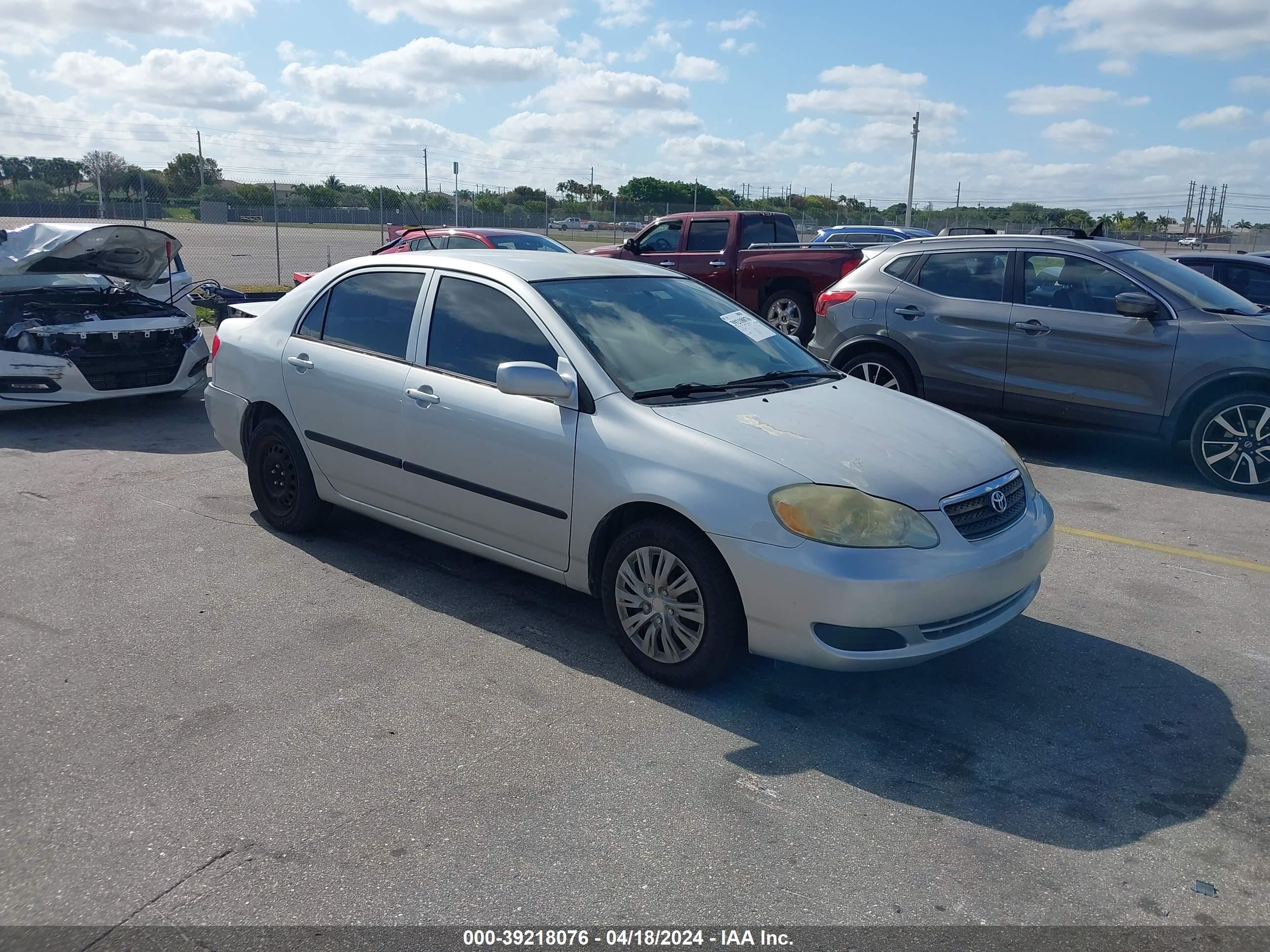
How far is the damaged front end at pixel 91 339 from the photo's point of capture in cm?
856

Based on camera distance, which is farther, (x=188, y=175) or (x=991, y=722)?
(x=188, y=175)

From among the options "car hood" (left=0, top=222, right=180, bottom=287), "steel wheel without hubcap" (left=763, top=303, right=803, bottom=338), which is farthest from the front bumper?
"steel wheel without hubcap" (left=763, top=303, right=803, bottom=338)

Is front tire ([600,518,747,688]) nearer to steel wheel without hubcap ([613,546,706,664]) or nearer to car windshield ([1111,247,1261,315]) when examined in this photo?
steel wheel without hubcap ([613,546,706,664])

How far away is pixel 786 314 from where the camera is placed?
44.4 feet

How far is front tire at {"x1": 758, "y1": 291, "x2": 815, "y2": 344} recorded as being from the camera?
1330 cm

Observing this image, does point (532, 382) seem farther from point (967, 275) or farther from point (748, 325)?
point (967, 275)

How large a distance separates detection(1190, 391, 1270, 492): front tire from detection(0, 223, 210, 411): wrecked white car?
841 centimetres

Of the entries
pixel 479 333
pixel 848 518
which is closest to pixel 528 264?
pixel 479 333

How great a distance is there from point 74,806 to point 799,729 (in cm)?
244

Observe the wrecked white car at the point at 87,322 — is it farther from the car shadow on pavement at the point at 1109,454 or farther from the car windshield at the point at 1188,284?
the car windshield at the point at 1188,284

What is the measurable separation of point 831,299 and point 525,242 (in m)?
5.22

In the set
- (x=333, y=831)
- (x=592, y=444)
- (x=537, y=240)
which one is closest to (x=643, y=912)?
(x=333, y=831)

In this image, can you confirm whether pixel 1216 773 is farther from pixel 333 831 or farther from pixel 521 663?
pixel 333 831

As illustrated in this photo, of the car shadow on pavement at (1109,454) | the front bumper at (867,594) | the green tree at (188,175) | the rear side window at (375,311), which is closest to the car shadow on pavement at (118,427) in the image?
the rear side window at (375,311)
